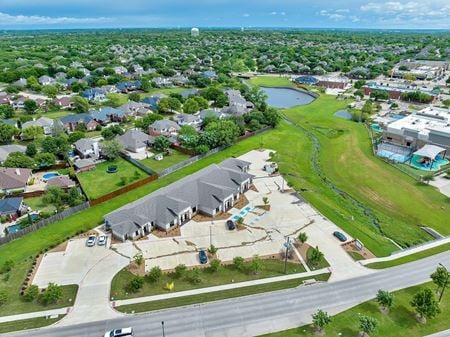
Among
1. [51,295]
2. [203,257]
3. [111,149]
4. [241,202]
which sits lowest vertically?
[241,202]

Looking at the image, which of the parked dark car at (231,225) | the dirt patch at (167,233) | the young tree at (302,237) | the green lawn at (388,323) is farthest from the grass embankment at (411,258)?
the dirt patch at (167,233)

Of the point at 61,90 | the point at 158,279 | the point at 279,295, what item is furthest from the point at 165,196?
the point at 61,90

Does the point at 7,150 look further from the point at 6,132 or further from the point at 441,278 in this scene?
the point at 441,278

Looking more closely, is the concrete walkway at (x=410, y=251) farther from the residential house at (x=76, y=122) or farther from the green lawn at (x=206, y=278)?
the residential house at (x=76, y=122)

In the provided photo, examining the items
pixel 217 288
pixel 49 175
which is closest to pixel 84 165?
pixel 49 175

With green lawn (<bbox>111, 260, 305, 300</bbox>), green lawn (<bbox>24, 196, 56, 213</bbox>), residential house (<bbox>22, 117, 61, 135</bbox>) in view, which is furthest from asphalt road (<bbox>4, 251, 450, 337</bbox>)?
residential house (<bbox>22, 117, 61, 135</bbox>)

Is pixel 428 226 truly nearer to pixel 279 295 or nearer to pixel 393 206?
pixel 393 206

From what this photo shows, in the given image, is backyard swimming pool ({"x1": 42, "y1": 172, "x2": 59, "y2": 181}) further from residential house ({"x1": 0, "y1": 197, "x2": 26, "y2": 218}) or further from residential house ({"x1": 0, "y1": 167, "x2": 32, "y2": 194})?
residential house ({"x1": 0, "y1": 197, "x2": 26, "y2": 218})
